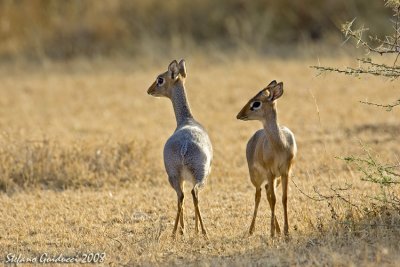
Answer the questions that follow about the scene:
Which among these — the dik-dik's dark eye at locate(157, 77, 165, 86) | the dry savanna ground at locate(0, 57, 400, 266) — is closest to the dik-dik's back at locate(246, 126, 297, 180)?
the dry savanna ground at locate(0, 57, 400, 266)

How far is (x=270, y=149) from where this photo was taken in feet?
26.0

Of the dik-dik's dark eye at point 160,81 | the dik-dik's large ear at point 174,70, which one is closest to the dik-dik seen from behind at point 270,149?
the dik-dik's large ear at point 174,70

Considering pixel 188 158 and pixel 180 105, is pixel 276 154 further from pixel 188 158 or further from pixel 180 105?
pixel 180 105

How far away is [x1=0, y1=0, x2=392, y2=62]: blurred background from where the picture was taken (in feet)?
64.8

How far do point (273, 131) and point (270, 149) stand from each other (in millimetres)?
156

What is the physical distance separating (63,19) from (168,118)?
22.2 feet

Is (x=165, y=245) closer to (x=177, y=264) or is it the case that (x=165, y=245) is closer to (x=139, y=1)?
(x=177, y=264)

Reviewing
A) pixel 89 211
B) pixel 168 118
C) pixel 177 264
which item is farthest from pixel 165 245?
pixel 168 118

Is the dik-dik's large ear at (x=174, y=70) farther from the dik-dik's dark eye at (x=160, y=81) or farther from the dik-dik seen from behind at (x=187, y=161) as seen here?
the dik-dik seen from behind at (x=187, y=161)

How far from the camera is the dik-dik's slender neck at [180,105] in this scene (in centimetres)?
923

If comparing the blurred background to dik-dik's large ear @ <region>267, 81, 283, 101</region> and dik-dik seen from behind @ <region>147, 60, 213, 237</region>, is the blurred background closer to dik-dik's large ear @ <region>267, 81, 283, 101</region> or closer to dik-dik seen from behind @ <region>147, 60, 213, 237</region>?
dik-dik seen from behind @ <region>147, 60, 213, 237</region>

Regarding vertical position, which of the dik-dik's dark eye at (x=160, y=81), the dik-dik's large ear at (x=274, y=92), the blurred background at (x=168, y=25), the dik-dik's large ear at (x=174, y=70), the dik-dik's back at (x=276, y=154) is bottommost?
the dik-dik's back at (x=276, y=154)

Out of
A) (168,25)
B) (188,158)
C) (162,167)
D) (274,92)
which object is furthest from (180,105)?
(168,25)

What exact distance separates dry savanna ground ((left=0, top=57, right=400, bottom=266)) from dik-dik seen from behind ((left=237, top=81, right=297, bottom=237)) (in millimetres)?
345
